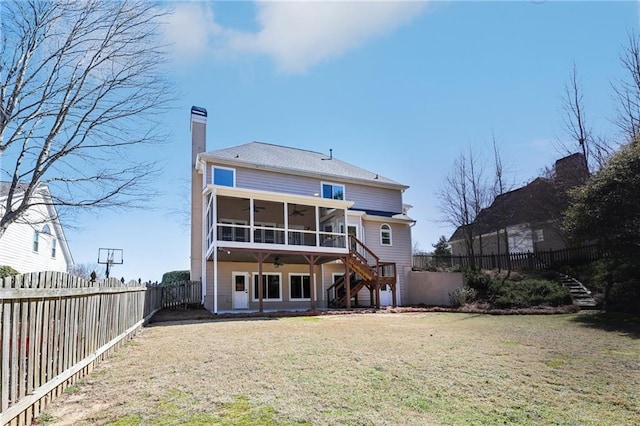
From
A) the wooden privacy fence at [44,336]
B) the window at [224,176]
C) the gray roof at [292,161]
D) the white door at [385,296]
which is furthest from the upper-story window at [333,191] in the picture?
the wooden privacy fence at [44,336]

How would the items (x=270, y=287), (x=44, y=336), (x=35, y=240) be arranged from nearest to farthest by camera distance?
(x=44, y=336) < (x=270, y=287) < (x=35, y=240)

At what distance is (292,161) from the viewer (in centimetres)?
2303

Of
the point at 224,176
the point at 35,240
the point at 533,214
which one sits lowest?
the point at 35,240

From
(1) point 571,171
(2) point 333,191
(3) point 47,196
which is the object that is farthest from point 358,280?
(3) point 47,196

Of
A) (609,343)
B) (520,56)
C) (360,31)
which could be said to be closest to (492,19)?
(520,56)

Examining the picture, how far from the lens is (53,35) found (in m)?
10.0

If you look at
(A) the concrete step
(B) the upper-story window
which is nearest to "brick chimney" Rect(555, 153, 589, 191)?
(A) the concrete step

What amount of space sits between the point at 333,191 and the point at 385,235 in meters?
3.99

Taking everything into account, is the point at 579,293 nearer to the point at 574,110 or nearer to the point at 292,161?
the point at 574,110

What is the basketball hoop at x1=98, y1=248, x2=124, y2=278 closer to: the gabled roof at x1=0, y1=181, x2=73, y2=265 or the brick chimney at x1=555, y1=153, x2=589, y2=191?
the gabled roof at x1=0, y1=181, x2=73, y2=265

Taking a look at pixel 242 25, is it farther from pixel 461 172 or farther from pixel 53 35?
pixel 461 172

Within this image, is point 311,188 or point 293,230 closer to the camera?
point 293,230

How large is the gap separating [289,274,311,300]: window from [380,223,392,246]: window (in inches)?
195

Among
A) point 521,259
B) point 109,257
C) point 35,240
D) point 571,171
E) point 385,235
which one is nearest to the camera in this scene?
point 35,240
